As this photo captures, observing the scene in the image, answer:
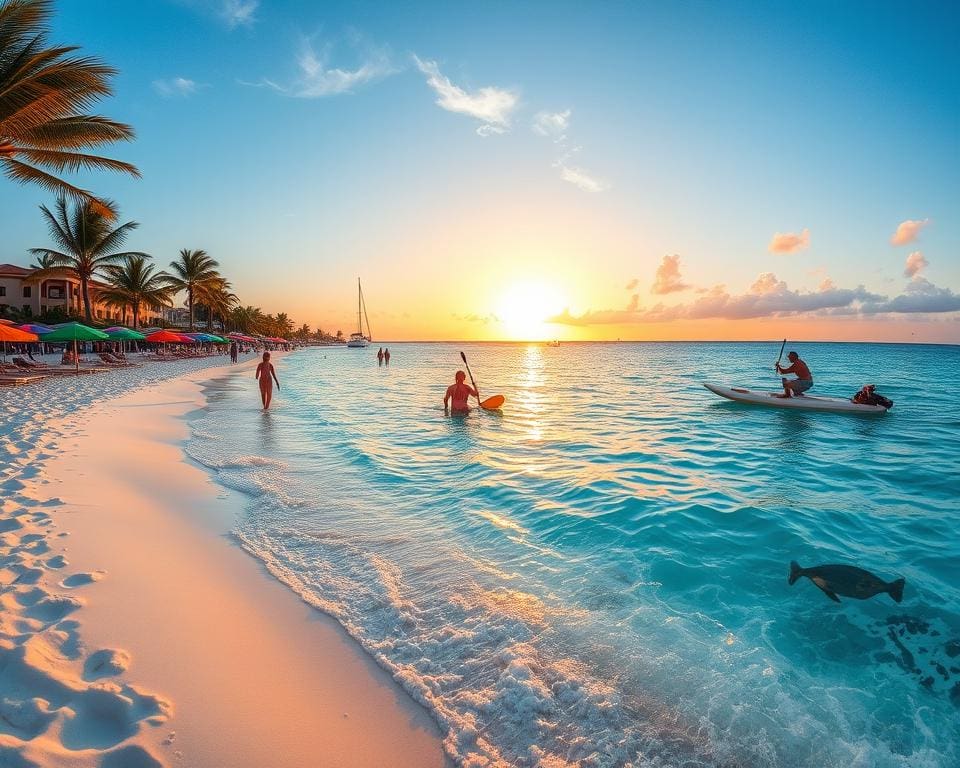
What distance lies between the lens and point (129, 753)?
7.84ft

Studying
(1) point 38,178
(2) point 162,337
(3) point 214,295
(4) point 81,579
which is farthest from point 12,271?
(4) point 81,579

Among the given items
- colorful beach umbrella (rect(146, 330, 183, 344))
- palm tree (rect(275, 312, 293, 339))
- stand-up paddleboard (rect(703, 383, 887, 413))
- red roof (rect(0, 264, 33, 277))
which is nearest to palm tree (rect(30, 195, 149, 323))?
colorful beach umbrella (rect(146, 330, 183, 344))

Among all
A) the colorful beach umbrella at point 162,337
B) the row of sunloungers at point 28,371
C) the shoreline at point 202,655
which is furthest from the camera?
the colorful beach umbrella at point 162,337

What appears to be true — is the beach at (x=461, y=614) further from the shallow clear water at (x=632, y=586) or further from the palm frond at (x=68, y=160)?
the palm frond at (x=68, y=160)

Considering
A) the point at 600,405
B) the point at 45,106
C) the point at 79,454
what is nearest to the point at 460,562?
the point at 79,454

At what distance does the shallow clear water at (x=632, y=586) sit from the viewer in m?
3.04

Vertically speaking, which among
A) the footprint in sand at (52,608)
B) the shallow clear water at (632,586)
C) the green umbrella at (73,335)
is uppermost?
the green umbrella at (73,335)

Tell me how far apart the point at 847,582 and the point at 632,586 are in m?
2.06

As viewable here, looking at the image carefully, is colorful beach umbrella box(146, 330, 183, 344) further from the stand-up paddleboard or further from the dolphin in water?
the dolphin in water

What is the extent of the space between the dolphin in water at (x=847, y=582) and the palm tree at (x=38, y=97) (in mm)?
19552

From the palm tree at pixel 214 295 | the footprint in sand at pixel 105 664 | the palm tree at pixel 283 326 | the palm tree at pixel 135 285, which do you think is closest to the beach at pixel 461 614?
the footprint in sand at pixel 105 664

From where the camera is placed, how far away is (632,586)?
15.9ft

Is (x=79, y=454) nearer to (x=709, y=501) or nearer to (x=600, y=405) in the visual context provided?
(x=709, y=501)

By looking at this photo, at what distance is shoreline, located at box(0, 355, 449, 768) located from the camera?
260cm
